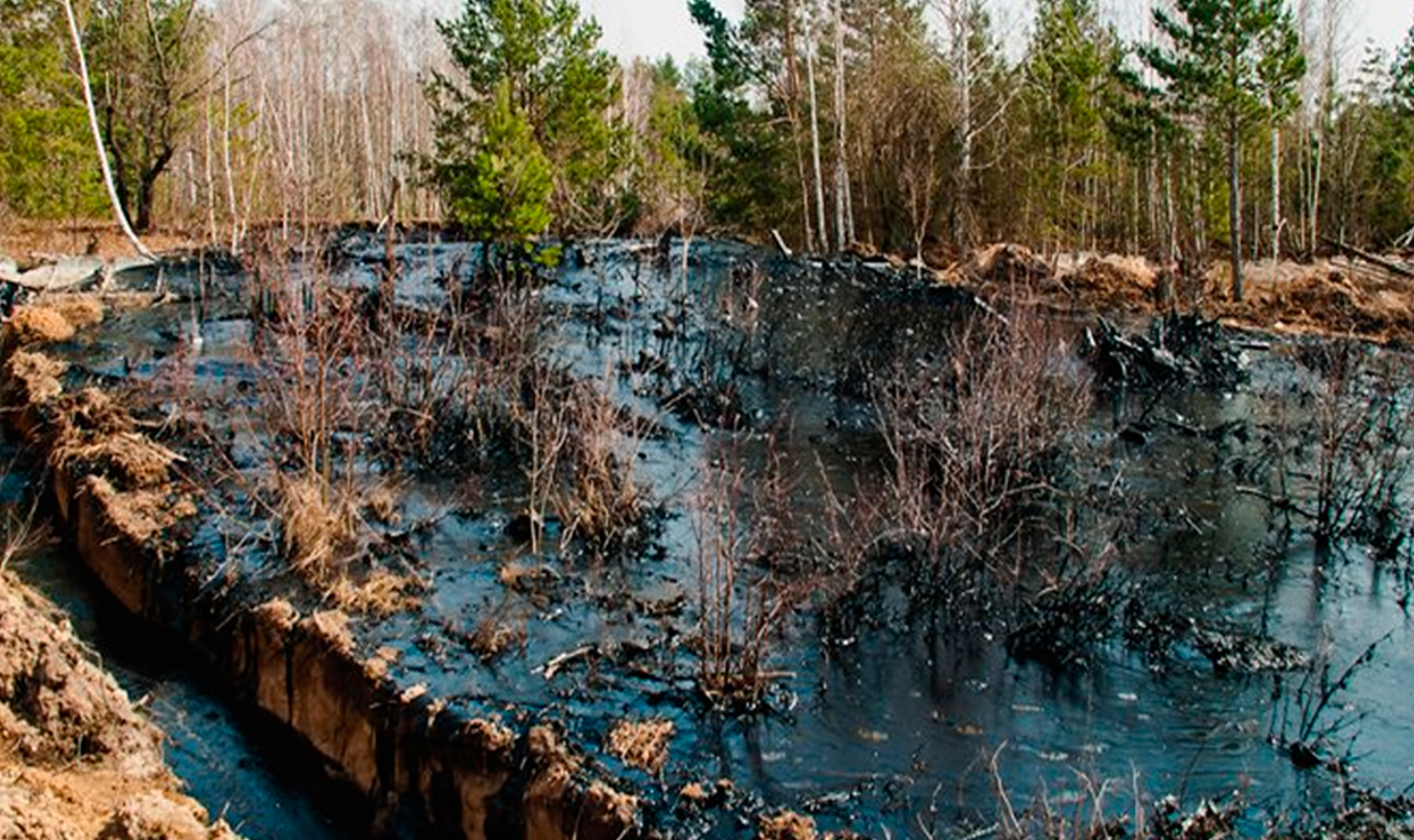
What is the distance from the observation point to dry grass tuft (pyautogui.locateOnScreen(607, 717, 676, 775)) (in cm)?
709

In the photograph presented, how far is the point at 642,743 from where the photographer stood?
7.21 metres

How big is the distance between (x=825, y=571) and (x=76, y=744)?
5.42m

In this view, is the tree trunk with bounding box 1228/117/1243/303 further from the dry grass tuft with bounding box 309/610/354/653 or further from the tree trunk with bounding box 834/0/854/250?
the dry grass tuft with bounding box 309/610/354/653

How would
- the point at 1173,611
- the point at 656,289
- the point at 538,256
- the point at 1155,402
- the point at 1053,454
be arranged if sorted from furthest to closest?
the point at 656,289 < the point at 538,256 < the point at 1155,402 < the point at 1053,454 < the point at 1173,611

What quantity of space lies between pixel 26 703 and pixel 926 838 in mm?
4904

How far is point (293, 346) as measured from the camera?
972cm

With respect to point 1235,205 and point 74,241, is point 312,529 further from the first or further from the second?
point 1235,205

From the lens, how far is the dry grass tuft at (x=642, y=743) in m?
7.09

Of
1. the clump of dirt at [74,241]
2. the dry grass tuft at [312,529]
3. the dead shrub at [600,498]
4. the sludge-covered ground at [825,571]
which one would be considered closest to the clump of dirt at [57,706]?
the sludge-covered ground at [825,571]

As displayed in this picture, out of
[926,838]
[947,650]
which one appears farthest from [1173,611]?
[926,838]

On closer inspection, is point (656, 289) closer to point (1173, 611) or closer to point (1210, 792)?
point (1173, 611)

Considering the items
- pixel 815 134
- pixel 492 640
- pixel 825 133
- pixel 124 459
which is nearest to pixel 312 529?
pixel 492 640

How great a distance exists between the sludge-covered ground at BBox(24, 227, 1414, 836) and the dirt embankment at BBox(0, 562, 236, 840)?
1814 mm

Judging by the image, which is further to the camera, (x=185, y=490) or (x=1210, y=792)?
Result: (x=185, y=490)
